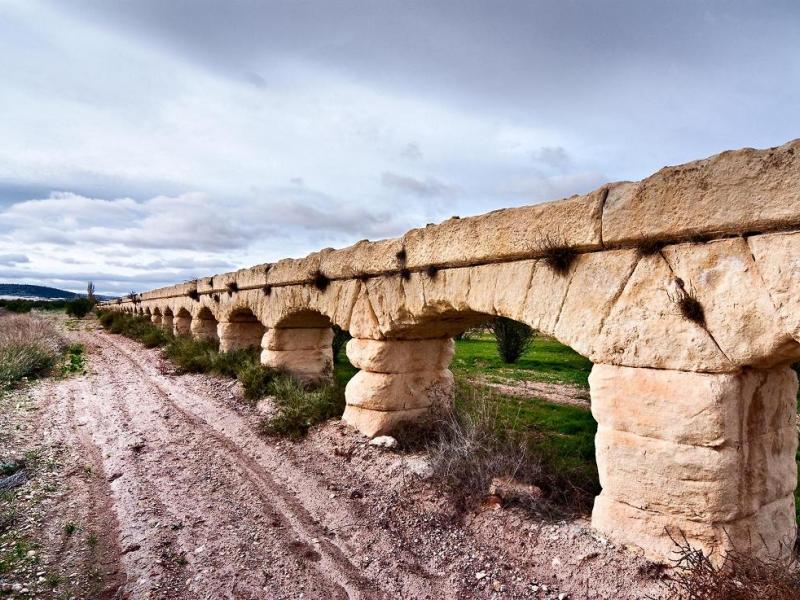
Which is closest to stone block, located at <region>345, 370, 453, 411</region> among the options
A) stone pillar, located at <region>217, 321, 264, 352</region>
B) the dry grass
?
stone pillar, located at <region>217, 321, 264, 352</region>

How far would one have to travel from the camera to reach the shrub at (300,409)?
610 centimetres

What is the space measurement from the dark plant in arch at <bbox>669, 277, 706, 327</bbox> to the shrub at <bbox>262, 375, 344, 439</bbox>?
434cm

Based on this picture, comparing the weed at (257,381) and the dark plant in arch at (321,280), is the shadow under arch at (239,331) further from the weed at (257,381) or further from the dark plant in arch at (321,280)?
the dark plant in arch at (321,280)

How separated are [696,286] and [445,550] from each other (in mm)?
2378

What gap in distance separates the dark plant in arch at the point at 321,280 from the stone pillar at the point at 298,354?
1972mm

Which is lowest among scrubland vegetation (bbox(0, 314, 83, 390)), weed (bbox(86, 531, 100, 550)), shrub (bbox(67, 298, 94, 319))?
weed (bbox(86, 531, 100, 550))

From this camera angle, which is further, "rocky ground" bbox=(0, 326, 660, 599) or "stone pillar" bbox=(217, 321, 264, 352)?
"stone pillar" bbox=(217, 321, 264, 352)

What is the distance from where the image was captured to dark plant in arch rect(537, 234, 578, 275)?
12.1ft

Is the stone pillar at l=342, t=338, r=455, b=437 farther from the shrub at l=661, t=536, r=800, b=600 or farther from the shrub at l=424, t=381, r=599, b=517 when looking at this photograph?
the shrub at l=661, t=536, r=800, b=600

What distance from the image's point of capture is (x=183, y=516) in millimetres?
4055

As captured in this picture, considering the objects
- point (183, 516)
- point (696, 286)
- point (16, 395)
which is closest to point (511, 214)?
point (696, 286)

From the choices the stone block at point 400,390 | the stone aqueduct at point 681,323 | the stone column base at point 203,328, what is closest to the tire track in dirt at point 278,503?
the stone block at point 400,390

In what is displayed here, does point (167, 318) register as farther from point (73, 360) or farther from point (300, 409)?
point (300, 409)

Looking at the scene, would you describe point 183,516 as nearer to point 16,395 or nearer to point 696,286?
point 696,286
